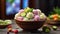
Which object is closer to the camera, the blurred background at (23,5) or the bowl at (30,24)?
the bowl at (30,24)

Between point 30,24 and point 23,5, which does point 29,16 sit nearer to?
point 30,24

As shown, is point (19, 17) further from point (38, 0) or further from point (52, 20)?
point (38, 0)

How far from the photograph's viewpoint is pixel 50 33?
5.34 ft

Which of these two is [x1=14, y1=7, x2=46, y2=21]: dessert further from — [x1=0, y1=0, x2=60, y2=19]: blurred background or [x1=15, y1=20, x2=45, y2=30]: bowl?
[x1=0, y1=0, x2=60, y2=19]: blurred background

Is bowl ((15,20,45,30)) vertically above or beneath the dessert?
beneath

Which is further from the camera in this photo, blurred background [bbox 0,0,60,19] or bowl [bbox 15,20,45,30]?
blurred background [bbox 0,0,60,19]

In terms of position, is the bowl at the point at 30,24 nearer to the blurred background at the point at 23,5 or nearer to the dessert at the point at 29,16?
the dessert at the point at 29,16

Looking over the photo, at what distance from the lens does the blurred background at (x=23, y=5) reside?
14.5 feet

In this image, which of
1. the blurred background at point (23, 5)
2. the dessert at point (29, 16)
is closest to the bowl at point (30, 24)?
the dessert at point (29, 16)

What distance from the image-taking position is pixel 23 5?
445 centimetres

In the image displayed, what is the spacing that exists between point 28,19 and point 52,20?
0.52 meters

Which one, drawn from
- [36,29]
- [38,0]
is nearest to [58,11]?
[36,29]

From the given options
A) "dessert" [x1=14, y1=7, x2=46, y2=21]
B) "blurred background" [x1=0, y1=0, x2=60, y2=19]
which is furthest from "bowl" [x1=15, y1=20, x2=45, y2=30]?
"blurred background" [x1=0, y1=0, x2=60, y2=19]

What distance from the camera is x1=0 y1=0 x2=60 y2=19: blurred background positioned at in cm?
441
